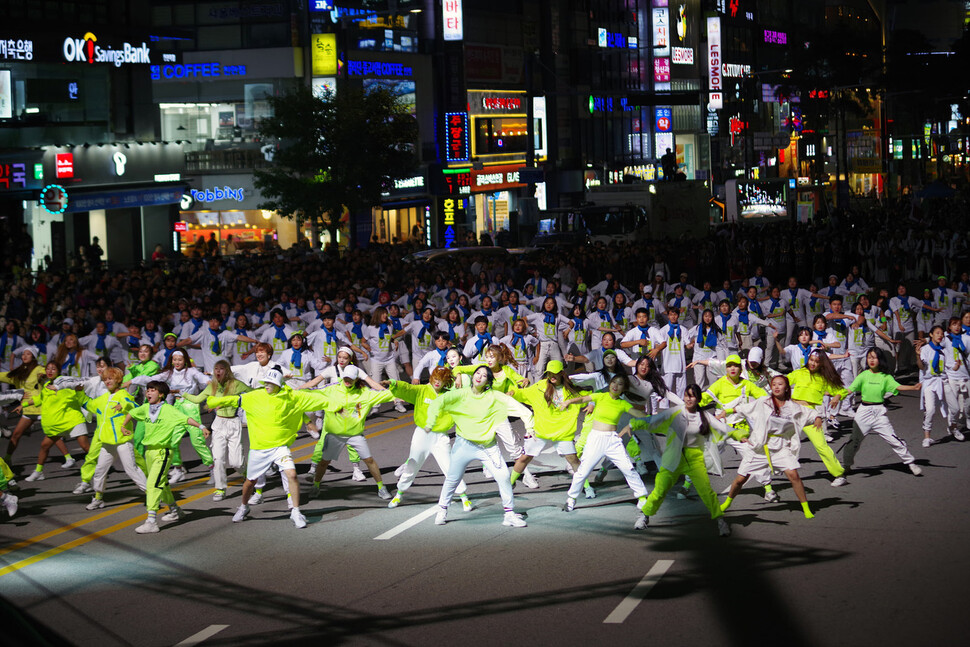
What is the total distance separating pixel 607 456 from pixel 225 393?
4403 millimetres

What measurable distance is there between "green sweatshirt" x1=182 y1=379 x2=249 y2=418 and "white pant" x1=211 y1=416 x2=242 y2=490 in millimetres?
101

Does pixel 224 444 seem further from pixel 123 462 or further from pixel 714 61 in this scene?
pixel 714 61

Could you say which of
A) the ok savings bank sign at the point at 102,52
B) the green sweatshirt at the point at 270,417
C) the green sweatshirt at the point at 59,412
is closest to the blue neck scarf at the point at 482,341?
the green sweatshirt at the point at 270,417

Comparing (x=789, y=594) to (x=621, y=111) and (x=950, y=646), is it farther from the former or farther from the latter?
(x=621, y=111)

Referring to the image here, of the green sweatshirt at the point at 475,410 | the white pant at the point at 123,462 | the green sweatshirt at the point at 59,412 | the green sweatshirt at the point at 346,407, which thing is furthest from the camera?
the green sweatshirt at the point at 59,412

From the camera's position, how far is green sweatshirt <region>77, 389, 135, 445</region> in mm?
13891

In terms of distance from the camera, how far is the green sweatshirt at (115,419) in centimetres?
1389

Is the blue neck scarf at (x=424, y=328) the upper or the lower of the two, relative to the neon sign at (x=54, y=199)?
lower

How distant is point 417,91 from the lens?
5744cm

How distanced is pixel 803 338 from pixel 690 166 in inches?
2777

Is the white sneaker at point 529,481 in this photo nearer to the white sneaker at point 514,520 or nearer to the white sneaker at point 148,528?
the white sneaker at point 514,520

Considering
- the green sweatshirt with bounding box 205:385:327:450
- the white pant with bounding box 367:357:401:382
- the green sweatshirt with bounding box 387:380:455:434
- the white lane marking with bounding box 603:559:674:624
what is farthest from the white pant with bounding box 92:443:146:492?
the white pant with bounding box 367:357:401:382

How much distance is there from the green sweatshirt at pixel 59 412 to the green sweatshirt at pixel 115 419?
1782 mm

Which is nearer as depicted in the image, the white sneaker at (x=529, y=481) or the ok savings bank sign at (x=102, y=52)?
the white sneaker at (x=529, y=481)
